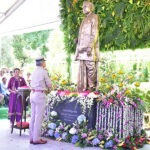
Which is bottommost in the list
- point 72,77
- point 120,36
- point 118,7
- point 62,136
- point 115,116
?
point 62,136

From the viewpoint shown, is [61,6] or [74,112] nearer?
[74,112]

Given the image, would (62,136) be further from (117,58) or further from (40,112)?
(117,58)

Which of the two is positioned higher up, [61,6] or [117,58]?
[61,6]

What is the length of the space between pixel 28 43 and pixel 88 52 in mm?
8852

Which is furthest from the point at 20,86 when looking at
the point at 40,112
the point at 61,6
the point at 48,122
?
the point at 61,6

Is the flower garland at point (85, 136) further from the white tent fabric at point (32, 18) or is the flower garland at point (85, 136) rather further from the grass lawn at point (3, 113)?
the white tent fabric at point (32, 18)

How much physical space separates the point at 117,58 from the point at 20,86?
2379mm

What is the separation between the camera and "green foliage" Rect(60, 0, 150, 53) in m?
7.21

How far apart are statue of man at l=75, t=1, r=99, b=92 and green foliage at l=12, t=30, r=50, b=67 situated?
7.56m

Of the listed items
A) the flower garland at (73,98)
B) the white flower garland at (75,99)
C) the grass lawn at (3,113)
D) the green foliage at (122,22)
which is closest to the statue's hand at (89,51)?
the flower garland at (73,98)

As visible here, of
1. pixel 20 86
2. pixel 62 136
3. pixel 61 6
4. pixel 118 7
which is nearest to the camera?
pixel 62 136

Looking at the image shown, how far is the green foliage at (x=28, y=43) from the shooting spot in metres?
14.1

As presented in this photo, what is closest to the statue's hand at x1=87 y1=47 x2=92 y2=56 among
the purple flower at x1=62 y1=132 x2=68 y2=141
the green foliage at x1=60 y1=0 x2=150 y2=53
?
the purple flower at x1=62 y1=132 x2=68 y2=141

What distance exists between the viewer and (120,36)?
766 cm
